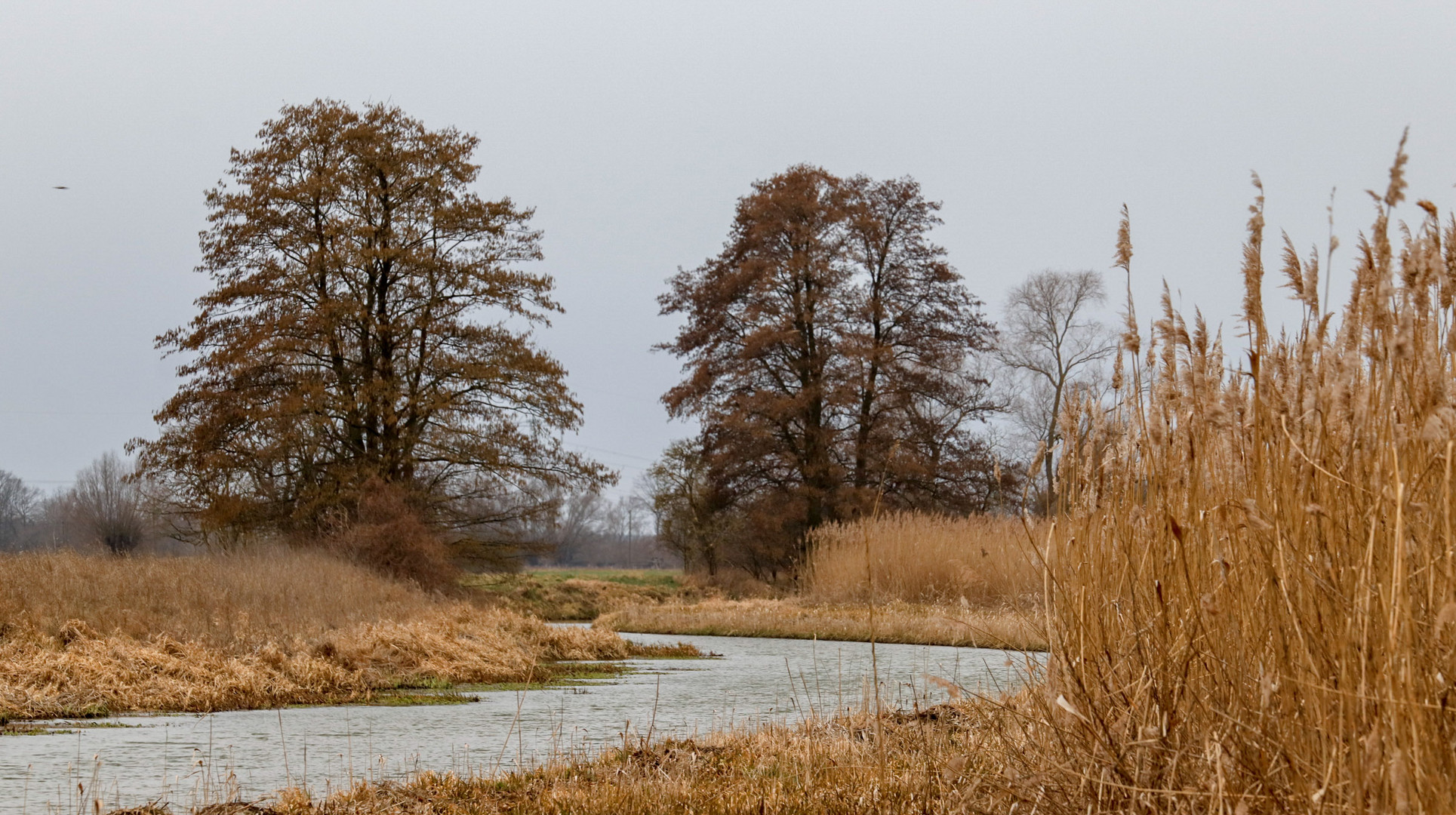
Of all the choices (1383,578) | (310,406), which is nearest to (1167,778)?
(1383,578)

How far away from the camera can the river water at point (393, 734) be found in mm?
4781

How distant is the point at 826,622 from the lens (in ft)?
51.4

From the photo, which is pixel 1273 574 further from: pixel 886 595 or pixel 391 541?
pixel 391 541

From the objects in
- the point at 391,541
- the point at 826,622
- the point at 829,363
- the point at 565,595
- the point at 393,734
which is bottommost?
the point at 565,595

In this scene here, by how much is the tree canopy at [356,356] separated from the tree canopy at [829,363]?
4.51m

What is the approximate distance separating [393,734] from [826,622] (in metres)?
9.54

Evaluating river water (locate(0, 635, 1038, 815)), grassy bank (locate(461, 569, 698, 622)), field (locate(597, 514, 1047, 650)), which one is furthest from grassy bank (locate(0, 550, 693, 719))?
grassy bank (locate(461, 569, 698, 622))

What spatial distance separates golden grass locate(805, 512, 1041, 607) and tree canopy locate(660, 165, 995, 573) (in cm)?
471

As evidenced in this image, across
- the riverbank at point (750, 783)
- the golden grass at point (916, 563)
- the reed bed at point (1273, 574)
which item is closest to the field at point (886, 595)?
the golden grass at point (916, 563)

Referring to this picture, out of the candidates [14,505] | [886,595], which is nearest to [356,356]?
[886,595]

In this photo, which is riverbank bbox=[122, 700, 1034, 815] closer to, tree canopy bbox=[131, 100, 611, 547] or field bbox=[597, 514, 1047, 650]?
field bbox=[597, 514, 1047, 650]

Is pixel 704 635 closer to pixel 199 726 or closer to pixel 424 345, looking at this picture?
pixel 424 345

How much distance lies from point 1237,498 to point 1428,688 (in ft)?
2.77

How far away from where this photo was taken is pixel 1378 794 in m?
2.10
